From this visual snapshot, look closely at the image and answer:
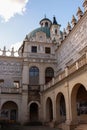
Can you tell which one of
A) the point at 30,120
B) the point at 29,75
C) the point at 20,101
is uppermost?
the point at 29,75

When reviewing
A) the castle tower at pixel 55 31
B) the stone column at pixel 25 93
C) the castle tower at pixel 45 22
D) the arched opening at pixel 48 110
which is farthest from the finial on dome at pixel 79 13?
the castle tower at pixel 45 22

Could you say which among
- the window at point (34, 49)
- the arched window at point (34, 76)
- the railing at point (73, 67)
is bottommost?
the railing at point (73, 67)

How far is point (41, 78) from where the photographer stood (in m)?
29.9

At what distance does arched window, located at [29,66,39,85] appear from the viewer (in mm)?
29672

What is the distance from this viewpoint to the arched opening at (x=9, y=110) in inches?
1137

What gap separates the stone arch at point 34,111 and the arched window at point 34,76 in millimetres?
3094

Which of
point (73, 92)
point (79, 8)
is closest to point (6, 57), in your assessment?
point (79, 8)

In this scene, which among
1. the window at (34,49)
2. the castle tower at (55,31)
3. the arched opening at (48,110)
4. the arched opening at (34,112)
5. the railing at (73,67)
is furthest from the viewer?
the castle tower at (55,31)

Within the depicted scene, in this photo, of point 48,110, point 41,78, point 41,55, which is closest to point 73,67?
point 48,110

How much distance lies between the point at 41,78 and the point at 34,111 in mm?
5187

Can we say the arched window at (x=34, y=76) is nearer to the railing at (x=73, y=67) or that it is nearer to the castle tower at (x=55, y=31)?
the railing at (x=73, y=67)

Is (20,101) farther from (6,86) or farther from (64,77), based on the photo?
(64,77)

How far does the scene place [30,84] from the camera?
29.4 m

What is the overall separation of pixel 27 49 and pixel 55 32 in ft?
49.1
